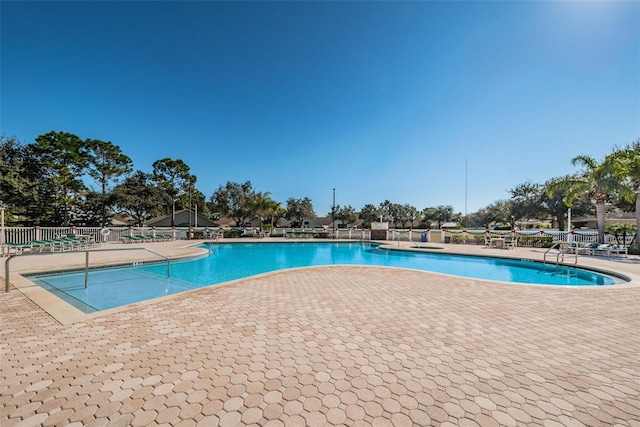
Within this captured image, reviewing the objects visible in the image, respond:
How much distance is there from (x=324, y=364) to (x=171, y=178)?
3555 cm

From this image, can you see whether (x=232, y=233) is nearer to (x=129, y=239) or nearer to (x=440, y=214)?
(x=129, y=239)

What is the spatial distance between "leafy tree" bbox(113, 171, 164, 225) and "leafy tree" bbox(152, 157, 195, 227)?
3.51 ft

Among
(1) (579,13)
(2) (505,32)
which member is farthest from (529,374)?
(2) (505,32)

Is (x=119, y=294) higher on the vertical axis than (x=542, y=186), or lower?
lower

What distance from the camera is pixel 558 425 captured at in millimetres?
1646

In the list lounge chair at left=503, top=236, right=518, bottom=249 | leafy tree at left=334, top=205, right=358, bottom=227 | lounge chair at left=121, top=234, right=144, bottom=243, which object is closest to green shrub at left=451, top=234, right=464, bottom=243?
lounge chair at left=503, top=236, right=518, bottom=249

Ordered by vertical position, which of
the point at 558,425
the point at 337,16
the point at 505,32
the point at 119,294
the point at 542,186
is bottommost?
the point at 119,294

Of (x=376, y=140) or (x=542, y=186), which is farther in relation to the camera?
(x=542, y=186)

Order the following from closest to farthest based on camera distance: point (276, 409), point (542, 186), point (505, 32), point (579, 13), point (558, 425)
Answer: point (558, 425), point (276, 409), point (579, 13), point (505, 32), point (542, 186)

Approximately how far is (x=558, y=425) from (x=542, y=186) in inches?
1692

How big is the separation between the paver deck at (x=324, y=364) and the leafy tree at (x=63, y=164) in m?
25.0

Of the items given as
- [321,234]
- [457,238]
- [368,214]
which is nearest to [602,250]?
[457,238]

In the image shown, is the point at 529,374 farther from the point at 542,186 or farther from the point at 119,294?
the point at 542,186

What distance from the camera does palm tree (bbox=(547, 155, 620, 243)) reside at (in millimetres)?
12312
